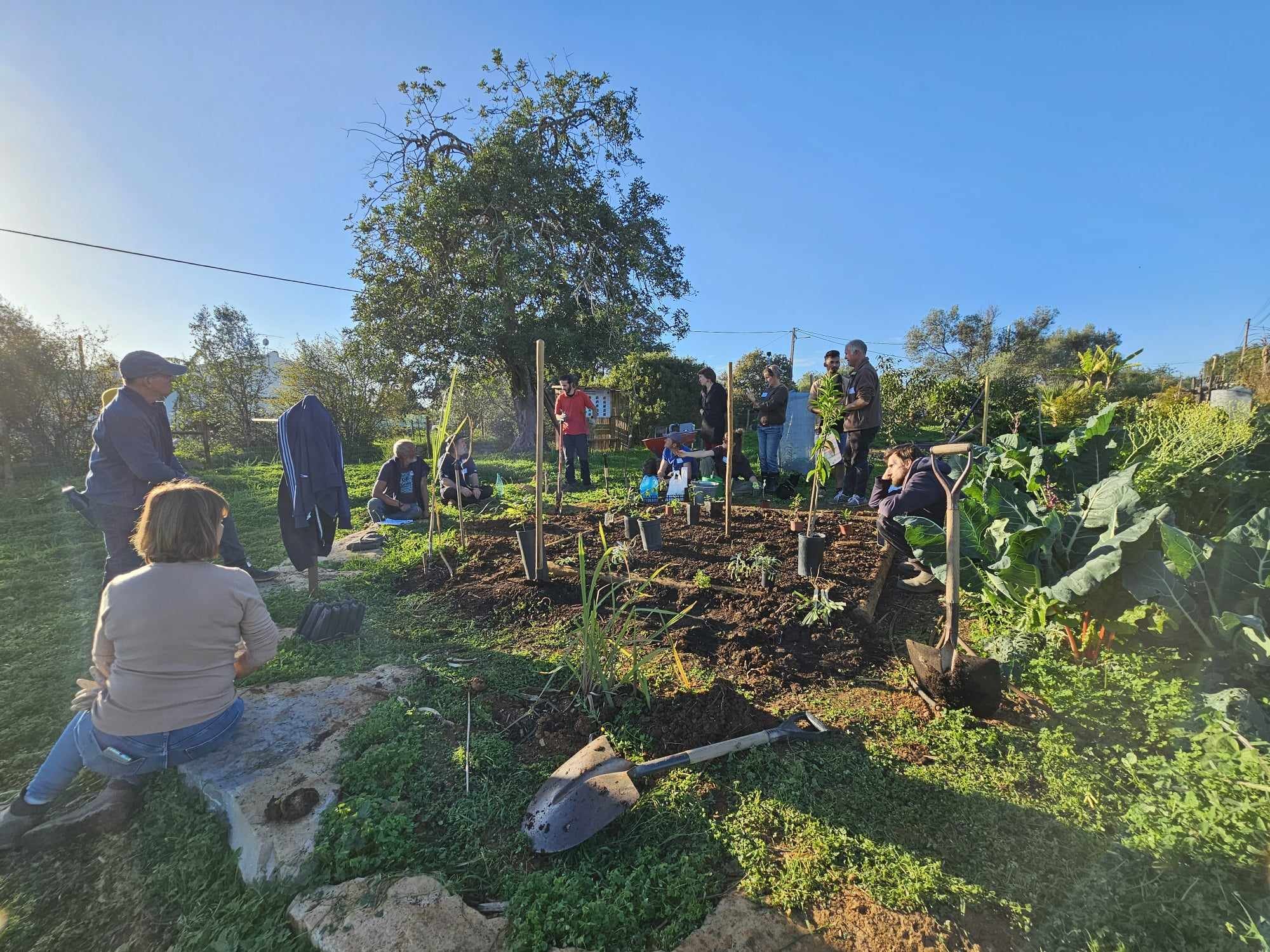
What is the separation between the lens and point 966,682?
2.59 meters

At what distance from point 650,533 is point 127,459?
146 inches

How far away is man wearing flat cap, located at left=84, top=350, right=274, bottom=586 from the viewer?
3.38 m

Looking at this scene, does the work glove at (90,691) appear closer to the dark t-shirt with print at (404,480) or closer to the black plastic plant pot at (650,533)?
the black plastic plant pot at (650,533)

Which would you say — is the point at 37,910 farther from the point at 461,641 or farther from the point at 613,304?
the point at 613,304

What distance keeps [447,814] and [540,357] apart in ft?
9.20

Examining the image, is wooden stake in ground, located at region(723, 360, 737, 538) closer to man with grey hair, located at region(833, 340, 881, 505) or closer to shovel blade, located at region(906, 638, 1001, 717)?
man with grey hair, located at region(833, 340, 881, 505)

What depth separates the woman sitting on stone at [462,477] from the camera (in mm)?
7078

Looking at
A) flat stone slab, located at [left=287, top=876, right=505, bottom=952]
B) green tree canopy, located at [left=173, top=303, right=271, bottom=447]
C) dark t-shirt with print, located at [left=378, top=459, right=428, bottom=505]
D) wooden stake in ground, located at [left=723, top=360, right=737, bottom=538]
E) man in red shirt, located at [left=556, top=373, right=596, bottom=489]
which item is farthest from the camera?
green tree canopy, located at [left=173, top=303, right=271, bottom=447]

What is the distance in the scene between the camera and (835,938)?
163cm

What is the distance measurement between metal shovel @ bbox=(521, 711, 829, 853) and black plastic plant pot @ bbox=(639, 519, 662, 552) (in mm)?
2610

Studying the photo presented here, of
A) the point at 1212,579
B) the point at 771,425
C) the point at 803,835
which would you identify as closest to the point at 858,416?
the point at 771,425

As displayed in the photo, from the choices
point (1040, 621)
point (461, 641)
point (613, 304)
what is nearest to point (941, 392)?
point (613, 304)

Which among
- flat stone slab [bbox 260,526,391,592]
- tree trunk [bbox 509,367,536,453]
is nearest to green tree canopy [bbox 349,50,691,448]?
tree trunk [bbox 509,367,536,453]

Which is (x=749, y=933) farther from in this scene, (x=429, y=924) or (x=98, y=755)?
(x=98, y=755)
